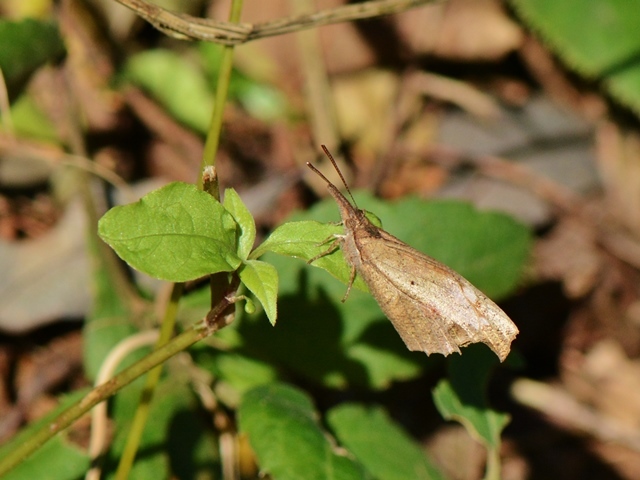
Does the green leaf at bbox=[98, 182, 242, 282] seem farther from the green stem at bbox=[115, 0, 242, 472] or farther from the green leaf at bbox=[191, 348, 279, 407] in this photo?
the green leaf at bbox=[191, 348, 279, 407]

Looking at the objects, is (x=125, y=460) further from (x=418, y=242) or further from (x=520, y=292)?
(x=520, y=292)

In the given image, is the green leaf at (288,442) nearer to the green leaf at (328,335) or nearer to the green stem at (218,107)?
→ the green leaf at (328,335)

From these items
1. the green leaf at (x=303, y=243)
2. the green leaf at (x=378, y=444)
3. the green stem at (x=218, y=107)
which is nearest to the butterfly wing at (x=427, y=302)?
the green leaf at (x=303, y=243)

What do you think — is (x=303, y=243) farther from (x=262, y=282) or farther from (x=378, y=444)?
(x=378, y=444)

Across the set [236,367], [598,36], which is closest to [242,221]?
[236,367]

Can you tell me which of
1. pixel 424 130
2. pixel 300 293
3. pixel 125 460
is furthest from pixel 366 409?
pixel 424 130

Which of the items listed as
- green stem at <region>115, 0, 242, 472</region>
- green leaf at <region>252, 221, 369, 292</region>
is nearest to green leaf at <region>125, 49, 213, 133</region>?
green stem at <region>115, 0, 242, 472</region>

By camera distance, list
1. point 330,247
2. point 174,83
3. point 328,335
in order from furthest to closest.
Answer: point 174,83 < point 328,335 < point 330,247
